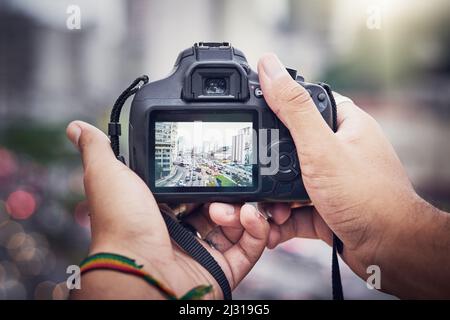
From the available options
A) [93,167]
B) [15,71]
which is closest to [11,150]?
[15,71]

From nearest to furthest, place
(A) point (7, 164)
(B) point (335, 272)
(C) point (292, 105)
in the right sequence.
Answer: (C) point (292, 105)
(B) point (335, 272)
(A) point (7, 164)

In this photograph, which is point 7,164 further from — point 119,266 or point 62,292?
point 119,266

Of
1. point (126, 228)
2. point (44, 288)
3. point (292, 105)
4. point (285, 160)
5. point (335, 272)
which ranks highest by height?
point (292, 105)

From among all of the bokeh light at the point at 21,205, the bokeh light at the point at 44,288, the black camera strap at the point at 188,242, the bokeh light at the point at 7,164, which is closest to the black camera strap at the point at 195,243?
the black camera strap at the point at 188,242

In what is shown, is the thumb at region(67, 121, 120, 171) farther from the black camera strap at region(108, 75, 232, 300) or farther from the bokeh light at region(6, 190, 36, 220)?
the bokeh light at region(6, 190, 36, 220)

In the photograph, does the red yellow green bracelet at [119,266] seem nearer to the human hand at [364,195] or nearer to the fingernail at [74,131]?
the human hand at [364,195]

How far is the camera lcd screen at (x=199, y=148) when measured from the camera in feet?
4.33

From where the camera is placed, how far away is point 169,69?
1754 millimetres

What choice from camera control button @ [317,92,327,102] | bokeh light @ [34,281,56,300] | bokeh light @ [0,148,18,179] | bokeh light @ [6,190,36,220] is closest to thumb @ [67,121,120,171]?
camera control button @ [317,92,327,102]

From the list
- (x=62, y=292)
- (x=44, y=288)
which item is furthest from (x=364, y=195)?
(x=44, y=288)

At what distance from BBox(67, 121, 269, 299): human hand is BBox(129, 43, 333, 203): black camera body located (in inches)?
1.9

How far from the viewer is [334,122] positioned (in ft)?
4.61

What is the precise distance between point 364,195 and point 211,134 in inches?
15.9
